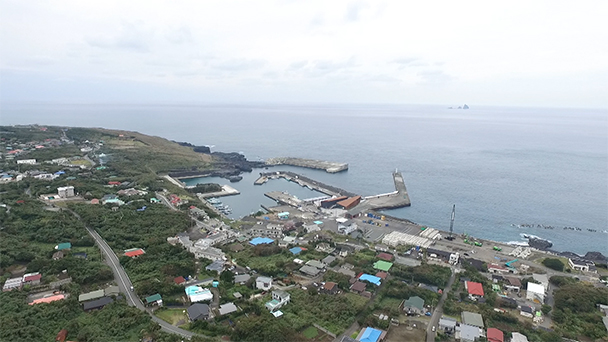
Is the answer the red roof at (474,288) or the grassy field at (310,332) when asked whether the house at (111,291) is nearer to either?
the grassy field at (310,332)

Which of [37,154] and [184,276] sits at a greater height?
[37,154]

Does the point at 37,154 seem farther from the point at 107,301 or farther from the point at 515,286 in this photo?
the point at 515,286

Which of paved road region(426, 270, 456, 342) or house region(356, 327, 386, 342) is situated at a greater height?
house region(356, 327, 386, 342)

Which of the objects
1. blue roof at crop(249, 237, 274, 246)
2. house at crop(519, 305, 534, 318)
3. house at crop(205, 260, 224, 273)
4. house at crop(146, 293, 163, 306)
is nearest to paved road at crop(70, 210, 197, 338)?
house at crop(146, 293, 163, 306)

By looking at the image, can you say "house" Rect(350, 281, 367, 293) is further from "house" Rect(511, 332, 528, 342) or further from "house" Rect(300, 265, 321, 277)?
"house" Rect(511, 332, 528, 342)

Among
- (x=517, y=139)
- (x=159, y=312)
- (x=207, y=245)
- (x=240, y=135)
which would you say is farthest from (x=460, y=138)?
(x=159, y=312)

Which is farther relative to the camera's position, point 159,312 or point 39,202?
point 39,202

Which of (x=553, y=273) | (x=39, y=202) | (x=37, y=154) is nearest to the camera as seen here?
(x=553, y=273)
